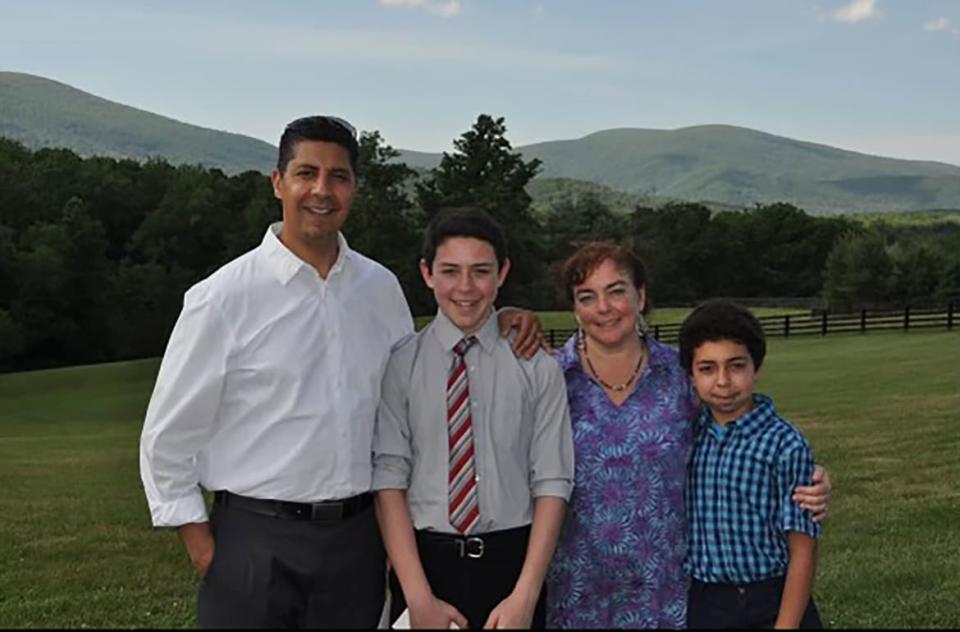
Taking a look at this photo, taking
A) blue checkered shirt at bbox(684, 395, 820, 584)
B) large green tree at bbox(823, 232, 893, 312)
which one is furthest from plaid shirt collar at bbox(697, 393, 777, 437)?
large green tree at bbox(823, 232, 893, 312)

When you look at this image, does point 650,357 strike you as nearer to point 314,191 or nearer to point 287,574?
point 314,191

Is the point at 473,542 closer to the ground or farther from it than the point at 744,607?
farther from it

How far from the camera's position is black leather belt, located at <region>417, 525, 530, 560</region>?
10.5 feet

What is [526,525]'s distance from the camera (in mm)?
3256

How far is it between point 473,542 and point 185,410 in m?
0.99

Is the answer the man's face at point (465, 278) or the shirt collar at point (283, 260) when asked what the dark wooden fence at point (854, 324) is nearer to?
the shirt collar at point (283, 260)

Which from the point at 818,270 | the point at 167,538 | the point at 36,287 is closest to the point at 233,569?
the point at 167,538

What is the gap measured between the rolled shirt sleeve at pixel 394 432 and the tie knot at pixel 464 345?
158mm

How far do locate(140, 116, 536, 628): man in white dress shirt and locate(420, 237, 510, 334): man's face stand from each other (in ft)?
0.50

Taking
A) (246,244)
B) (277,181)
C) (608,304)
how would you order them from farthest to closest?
(246,244) < (277,181) < (608,304)

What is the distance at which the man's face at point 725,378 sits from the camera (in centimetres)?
326

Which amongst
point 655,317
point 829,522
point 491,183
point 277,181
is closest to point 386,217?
point 491,183

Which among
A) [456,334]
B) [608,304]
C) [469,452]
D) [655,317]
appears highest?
[608,304]

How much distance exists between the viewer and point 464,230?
→ 10.7ft
